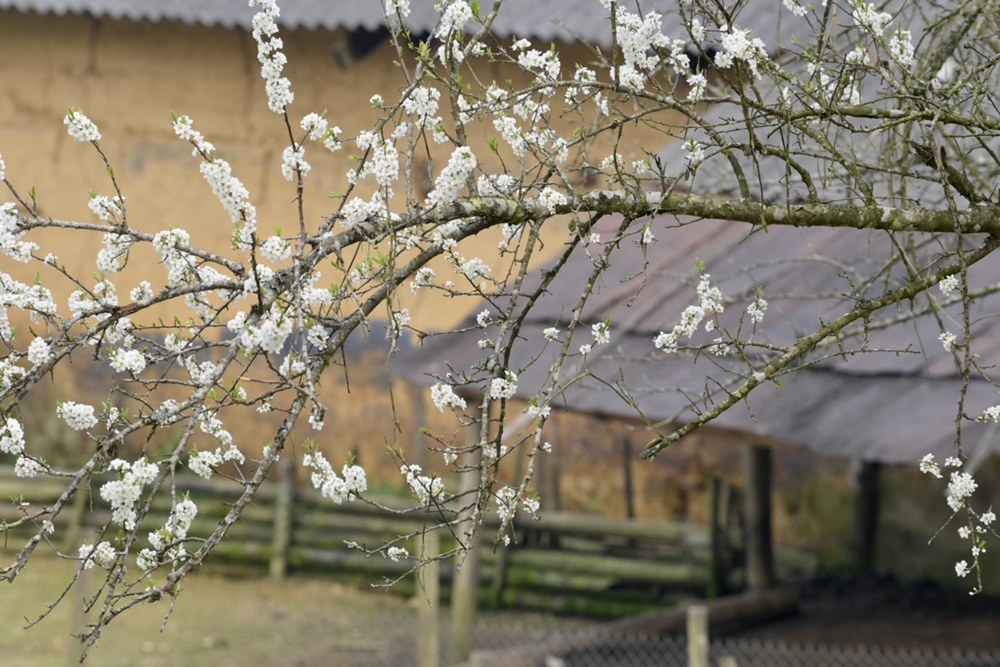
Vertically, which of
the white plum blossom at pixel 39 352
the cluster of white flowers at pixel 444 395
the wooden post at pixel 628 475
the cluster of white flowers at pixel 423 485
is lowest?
the cluster of white flowers at pixel 423 485

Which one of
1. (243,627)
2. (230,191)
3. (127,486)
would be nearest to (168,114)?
(243,627)

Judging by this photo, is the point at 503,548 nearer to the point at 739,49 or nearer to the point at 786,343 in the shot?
the point at 786,343

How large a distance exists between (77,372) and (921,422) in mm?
7641

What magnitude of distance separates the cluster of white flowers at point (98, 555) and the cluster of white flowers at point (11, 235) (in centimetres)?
57

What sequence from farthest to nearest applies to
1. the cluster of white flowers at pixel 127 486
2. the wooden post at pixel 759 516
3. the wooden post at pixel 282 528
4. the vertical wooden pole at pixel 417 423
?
the wooden post at pixel 282 528, the vertical wooden pole at pixel 417 423, the wooden post at pixel 759 516, the cluster of white flowers at pixel 127 486

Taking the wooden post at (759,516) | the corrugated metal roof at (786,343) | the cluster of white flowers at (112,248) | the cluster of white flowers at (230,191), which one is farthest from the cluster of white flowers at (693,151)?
the wooden post at (759,516)

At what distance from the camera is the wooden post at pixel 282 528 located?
400 inches

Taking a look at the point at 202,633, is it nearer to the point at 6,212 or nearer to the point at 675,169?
the point at 675,169

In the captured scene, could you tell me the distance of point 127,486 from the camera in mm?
2305

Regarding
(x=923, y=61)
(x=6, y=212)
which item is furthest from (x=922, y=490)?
(x=6, y=212)

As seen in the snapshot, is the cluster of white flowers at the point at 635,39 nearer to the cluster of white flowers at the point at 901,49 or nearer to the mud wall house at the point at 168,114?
the cluster of white flowers at the point at 901,49

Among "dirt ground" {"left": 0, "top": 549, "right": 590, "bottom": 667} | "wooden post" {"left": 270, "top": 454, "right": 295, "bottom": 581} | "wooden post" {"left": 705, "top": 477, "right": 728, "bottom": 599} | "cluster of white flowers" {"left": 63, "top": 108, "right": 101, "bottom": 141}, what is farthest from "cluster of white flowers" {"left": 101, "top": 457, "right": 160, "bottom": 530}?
"wooden post" {"left": 270, "top": 454, "right": 295, "bottom": 581}

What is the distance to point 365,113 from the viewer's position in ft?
31.7

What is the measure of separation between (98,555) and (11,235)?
649mm
